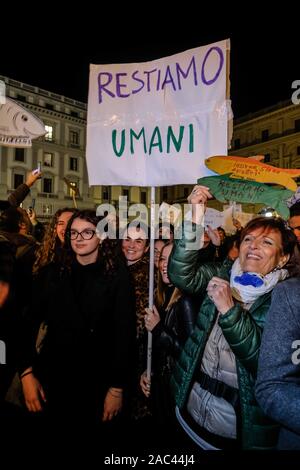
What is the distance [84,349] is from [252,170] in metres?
1.80

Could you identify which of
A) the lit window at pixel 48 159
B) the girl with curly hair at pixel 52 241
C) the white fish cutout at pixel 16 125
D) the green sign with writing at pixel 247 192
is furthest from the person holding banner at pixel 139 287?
the lit window at pixel 48 159

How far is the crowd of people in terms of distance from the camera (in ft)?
6.01

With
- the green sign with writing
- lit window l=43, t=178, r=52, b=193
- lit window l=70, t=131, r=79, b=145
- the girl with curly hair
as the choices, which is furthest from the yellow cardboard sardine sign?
lit window l=70, t=131, r=79, b=145

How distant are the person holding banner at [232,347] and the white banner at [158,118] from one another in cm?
70

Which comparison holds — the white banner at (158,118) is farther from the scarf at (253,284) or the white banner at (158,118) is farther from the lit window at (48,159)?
the lit window at (48,159)

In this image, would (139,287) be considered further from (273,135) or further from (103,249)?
(273,135)

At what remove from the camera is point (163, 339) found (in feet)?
9.66

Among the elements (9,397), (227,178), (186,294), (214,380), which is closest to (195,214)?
(227,178)

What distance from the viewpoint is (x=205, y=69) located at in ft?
9.48

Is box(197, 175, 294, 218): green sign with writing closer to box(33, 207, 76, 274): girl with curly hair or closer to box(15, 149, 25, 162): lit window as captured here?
box(33, 207, 76, 274): girl with curly hair

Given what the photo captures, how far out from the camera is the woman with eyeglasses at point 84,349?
266cm
